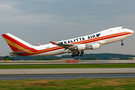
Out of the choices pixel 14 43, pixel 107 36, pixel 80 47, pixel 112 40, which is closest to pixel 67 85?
pixel 80 47

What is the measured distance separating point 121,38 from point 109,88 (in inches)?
1563

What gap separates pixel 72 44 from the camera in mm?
53906

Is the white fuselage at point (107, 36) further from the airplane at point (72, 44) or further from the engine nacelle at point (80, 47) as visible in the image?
the engine nacelle at point (80, 47)

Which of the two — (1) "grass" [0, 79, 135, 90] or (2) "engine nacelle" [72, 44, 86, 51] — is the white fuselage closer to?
(2) "engine nacelle" [72, 44, 86, 51]

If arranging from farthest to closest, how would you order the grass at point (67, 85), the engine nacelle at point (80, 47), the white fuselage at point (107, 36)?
1. the engine nacelle at point (80, 47)
2. the white fuselage at point (107, 36)
3. the grass at point (67, 85)

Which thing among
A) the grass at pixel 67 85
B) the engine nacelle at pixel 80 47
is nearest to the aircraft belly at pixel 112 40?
the engine nacelle at pixel 80 47

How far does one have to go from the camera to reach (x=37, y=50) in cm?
5684

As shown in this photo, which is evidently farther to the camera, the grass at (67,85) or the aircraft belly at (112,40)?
the aircraft belly at (112,40)

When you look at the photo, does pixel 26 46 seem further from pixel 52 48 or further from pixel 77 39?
pixel 77 39

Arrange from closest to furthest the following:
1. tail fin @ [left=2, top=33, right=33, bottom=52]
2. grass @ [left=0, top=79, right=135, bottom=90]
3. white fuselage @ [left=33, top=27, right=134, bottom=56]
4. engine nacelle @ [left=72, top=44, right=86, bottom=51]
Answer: grass @ [left=0, top=79, right=135, bottom=90], white fuselage @ [left=33, top=27, right=134, bottom=56], engine nacelle @ [left=72, top=44, right=86, bottom=51], tail fin @ [left=2, top=33, right=33, bottom=52]

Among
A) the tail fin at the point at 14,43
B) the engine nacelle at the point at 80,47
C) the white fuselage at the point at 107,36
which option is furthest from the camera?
the tail fin at the point at 14,43

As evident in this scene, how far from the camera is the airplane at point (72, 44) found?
53312mm

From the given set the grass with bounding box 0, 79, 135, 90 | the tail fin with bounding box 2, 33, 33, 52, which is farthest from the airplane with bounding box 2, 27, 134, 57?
the grass with bounding box 0, 79, 135, 90

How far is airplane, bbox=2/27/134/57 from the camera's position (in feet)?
175
